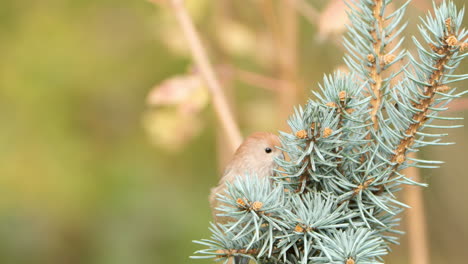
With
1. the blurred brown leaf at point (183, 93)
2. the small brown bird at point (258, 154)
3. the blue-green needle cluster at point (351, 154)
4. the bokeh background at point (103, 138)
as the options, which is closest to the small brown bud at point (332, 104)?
the blue-green needle cluster at point (351, 154)

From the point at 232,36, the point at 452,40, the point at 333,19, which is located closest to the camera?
the point at 452,40

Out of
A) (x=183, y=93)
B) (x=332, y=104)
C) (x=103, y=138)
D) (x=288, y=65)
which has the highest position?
(x=103, y=138)

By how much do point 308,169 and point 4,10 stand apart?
1909 mm

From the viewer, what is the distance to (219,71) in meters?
1.38

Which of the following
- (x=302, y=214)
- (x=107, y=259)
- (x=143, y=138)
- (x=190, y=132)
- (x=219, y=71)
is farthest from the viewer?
(x=143, y=138)

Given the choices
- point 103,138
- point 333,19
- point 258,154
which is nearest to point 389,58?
point 258,154

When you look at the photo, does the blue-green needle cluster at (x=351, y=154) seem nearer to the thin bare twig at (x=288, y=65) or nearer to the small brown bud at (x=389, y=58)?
the small brown bud at (x=389, y=58)

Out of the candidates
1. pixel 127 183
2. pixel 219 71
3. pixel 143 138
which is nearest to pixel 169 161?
pixel 143 138

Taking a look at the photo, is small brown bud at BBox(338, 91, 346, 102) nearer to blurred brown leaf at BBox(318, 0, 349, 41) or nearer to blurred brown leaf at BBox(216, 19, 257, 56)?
blurred brown leaf at BBox(318, 0, 349, 41)

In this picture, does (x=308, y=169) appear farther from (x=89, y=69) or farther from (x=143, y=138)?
(x=143, y=138)

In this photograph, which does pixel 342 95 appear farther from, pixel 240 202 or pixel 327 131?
pixel 240 202

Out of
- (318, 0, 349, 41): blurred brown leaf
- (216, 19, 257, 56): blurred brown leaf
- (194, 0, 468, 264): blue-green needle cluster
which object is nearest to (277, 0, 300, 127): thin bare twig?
(216, 19, 257, 56): blurred brown leaf

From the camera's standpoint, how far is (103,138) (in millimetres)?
2328

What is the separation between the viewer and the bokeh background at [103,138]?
6.48 ft
